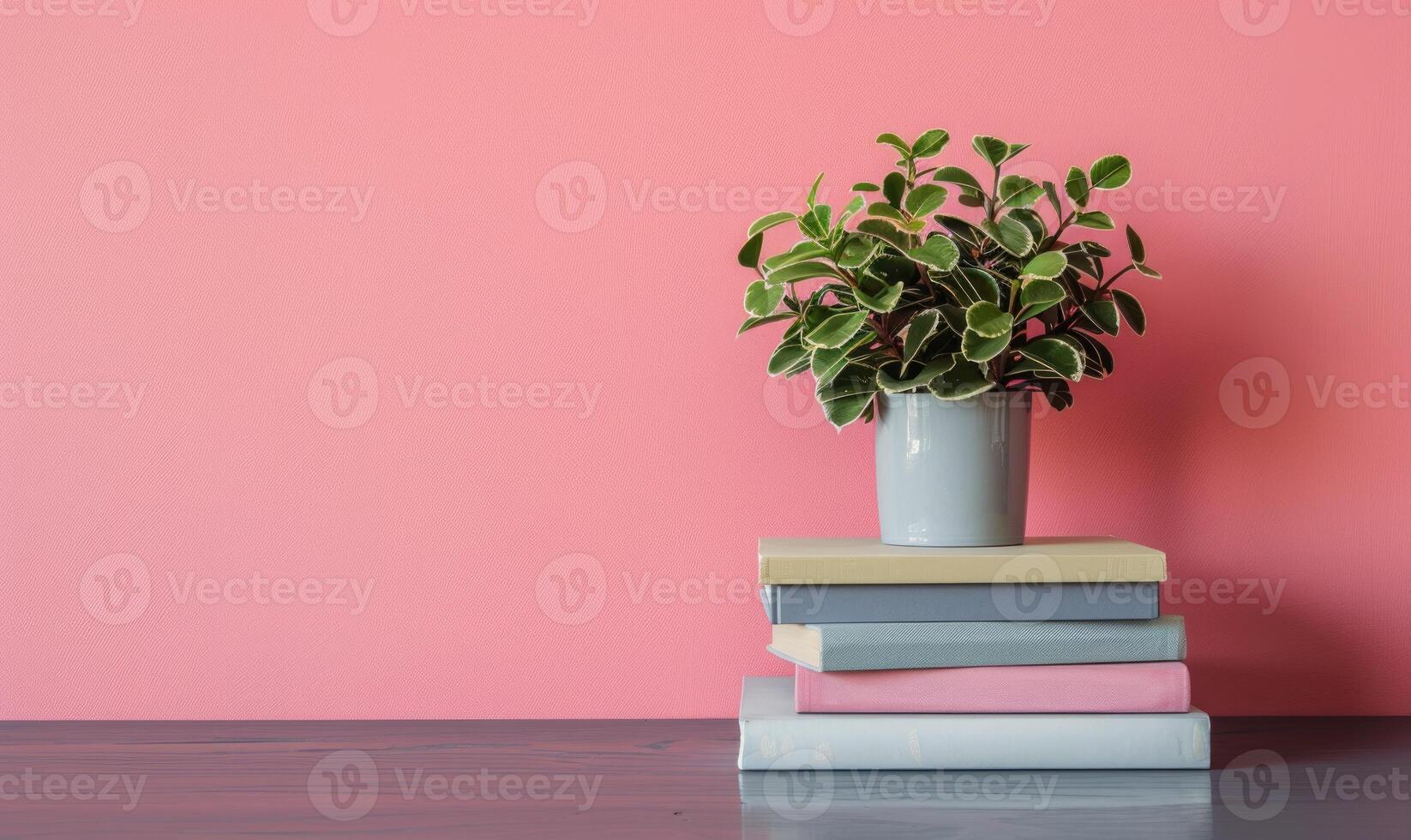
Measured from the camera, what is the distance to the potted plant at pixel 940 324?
3.21 feet

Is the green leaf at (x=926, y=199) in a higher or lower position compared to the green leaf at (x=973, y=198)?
lower

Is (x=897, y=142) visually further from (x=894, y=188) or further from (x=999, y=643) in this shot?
(x=999, y=643)

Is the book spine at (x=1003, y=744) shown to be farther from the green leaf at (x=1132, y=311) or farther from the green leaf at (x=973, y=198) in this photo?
the green leaf at (x=973, y=198)

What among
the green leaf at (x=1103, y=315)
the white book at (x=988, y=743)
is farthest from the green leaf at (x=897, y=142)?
the white book at (x=988, y=743)

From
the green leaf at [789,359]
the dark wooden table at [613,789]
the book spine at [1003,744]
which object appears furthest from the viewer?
the green leaf at [789,359]

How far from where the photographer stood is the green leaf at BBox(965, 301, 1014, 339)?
93cm

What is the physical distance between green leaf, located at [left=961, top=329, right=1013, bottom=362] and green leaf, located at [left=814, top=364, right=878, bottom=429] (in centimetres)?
11

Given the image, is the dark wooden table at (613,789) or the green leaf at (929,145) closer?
the dark wooden table at (613,789)

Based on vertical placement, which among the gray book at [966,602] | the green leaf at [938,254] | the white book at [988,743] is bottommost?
the white book at [988,743]

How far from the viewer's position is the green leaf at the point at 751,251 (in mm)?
1060

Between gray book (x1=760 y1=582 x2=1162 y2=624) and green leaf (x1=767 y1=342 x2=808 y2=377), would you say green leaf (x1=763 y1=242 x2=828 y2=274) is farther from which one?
gray book (x1=760 y1=582 x2=1162 y2=624)

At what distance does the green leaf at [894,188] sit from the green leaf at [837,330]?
0.12m

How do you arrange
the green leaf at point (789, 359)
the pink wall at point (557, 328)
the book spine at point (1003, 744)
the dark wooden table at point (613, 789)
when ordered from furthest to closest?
the pink wall at point (557, 328), the green leaf at point (789, 359), the book spine at point (1003, 744), the dark wooden table at point (613, 789)

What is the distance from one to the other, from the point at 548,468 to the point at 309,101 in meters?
0.48
